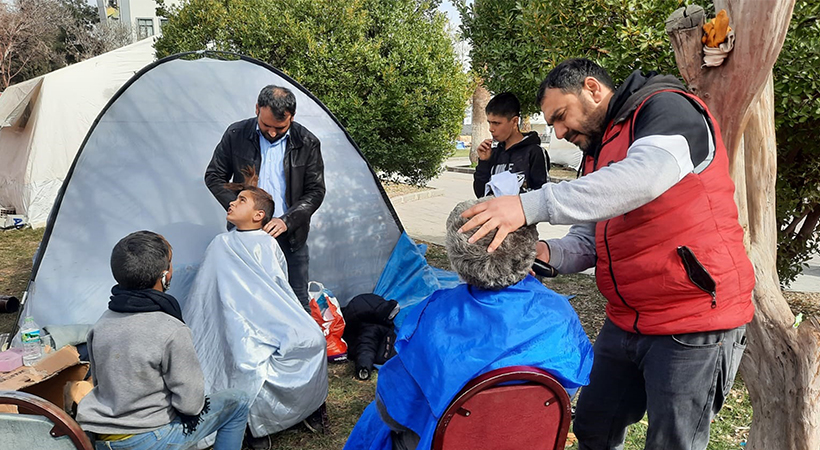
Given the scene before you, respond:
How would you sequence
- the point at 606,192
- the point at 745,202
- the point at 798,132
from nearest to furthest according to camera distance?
the point at 606,192
the point at 745,202
the point at 798,132

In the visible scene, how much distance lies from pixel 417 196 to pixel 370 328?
7.27 metres

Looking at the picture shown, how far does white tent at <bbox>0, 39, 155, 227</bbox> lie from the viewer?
788cm

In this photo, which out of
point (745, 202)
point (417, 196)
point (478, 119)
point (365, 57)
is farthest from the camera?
point (478, 119)

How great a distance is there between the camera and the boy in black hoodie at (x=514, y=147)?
3.71m

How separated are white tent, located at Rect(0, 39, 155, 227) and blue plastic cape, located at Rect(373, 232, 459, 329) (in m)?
5.66

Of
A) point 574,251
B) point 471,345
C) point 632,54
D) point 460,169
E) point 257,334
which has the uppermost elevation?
point 632,54

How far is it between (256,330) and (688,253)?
208 cm

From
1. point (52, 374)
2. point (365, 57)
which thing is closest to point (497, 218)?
point (52, 374)

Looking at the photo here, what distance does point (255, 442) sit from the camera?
2.76 metres

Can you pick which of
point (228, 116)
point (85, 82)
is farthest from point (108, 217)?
point (85, 82)

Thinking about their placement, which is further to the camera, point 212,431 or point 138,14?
point 138,14

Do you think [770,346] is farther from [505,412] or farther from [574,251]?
[505,412]

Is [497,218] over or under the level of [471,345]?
over

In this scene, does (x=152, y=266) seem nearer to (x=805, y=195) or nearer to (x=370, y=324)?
(x=370, y=324)
